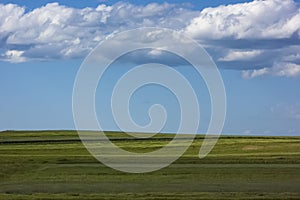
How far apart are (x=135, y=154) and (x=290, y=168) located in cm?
3907

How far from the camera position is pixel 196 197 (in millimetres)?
43344

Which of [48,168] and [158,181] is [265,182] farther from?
[48,168]

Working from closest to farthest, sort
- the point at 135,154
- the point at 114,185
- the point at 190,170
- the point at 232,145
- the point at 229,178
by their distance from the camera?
the point at 114,185 < the point at 229,178 < the point at 190,170 < the point at 135,154 < the point at 232,145

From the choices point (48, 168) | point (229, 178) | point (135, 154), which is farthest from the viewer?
point (135, 154)

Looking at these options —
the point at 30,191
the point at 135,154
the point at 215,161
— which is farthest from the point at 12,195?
the point at 135,154

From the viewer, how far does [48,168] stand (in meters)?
70.4

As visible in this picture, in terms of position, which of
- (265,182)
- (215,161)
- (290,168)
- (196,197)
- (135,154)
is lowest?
(196,197)

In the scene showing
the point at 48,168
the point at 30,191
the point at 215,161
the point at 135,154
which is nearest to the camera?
the point at 30,191

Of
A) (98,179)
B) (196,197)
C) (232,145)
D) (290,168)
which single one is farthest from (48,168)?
(232,145)

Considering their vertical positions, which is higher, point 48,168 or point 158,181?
point 48,168

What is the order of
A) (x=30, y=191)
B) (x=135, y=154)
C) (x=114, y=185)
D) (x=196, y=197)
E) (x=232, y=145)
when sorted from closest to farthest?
(x=196, y=197) < (x=30, y=191) < (x=114, y=185) < (x=135, y=154) < (x=232, y=145)

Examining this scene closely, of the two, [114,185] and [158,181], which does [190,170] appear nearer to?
[158,181]

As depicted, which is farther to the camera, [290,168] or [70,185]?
[290,168]

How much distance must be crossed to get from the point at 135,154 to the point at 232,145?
20.9m
